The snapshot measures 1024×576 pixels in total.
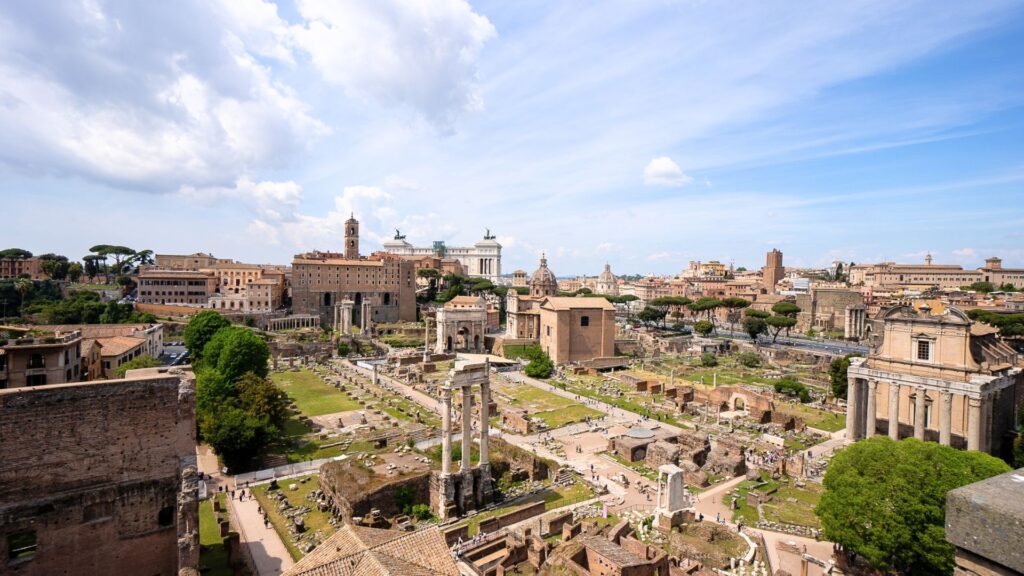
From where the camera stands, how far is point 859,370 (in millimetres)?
30297

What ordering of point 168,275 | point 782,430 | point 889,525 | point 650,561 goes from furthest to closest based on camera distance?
1. point 168,275
2. point 782,430
3. point 650,561
4. point 889,525

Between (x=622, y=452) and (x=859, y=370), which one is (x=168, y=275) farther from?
(x=859, y=370)

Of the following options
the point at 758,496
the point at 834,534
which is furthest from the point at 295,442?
the point at 834,534

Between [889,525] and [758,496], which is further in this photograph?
[758,496]

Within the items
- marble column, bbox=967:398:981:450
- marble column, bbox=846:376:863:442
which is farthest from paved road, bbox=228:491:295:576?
marble column, bbox=967:398:981:450

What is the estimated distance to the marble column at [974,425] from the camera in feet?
84.1

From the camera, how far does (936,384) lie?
27406 mm

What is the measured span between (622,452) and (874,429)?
1445 cm

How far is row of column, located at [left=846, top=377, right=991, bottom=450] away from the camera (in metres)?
25.8

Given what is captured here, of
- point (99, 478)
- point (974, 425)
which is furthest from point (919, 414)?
point (99, 478)

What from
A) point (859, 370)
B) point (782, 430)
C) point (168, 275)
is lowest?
point (782, 430)

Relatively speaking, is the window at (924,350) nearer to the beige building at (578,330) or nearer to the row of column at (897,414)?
the row of column at (897,414)

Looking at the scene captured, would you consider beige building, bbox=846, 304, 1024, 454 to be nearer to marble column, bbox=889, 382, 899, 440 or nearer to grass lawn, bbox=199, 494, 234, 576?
marble column, bbox=889, 382, 899, 440

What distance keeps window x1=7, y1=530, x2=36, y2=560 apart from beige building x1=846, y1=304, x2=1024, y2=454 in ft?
120
